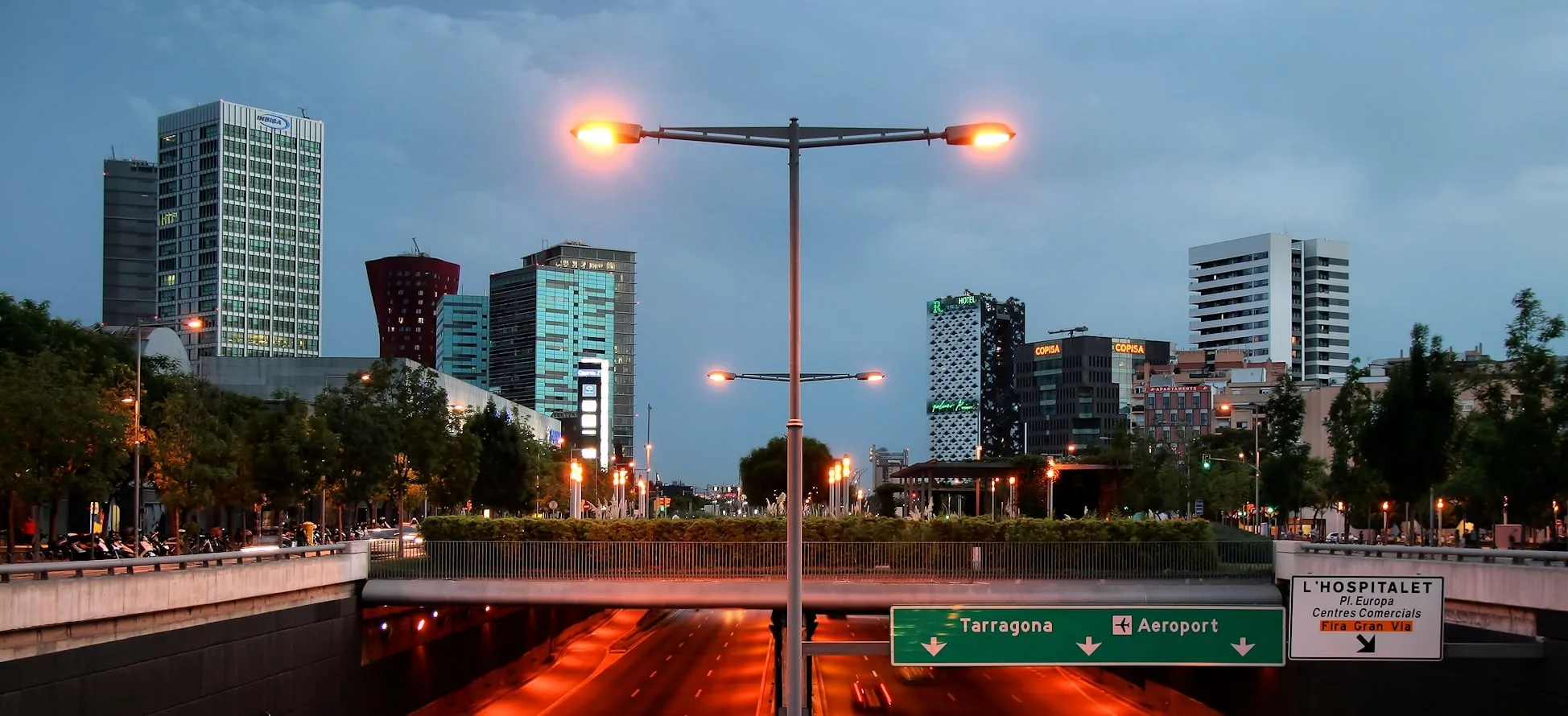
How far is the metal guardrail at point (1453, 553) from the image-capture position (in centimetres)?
2652

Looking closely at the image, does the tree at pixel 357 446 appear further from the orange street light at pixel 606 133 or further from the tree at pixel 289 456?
the orange street light at pixel 606 133

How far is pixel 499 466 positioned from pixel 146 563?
2054 inches

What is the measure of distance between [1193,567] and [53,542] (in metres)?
42.5

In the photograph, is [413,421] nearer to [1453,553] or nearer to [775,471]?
[1453,553]

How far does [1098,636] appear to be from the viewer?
993 inches

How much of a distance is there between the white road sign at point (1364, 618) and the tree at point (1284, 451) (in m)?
54.7

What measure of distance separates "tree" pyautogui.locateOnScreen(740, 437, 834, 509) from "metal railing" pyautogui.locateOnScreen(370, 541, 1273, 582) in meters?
84.9

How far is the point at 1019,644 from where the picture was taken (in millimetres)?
25078

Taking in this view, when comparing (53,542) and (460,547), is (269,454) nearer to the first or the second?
(53,542)

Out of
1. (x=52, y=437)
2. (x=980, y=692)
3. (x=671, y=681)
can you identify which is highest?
(x=52, y=437)

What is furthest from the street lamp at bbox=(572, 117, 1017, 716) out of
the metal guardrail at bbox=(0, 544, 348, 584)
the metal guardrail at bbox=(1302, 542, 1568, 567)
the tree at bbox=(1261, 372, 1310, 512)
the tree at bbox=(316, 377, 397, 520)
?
the tree at bbox=(1261, 372, 1310, 512)

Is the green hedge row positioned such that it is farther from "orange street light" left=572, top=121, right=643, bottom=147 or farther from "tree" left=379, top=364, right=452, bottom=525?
"orange street light" left=572, top=121, right=643, bottom=147

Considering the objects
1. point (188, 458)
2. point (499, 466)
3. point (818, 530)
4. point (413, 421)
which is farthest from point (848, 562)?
point (499, 466)

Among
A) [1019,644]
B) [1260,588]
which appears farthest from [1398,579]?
[1260,588]
